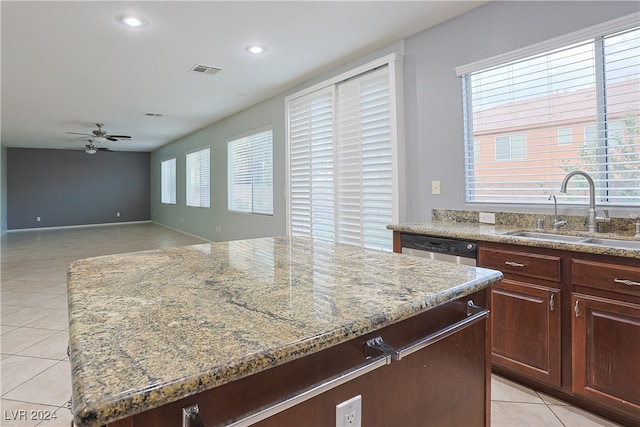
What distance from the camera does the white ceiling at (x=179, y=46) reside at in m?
2.79

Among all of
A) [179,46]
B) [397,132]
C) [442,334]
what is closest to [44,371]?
[442,334]

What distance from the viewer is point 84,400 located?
1.63 ft

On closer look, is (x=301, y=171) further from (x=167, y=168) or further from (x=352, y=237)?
(x=167, y=168)

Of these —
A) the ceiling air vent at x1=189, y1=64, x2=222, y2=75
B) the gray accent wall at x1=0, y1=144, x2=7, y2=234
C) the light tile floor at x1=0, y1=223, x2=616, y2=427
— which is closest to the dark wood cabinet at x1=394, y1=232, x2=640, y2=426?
the light tile floor at x1=0, y1=223, x2=616, y2=427

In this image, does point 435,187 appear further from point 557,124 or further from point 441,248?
point 557,124

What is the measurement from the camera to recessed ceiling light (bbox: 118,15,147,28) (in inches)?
113

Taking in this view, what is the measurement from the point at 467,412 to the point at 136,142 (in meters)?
11.0

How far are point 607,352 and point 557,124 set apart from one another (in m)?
1.48

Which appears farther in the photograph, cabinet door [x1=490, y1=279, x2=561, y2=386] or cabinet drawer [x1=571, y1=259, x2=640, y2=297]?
cabinet door [x1=490, y1=279, x2=561, y2=386]

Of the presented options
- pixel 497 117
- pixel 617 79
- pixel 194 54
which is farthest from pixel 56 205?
pixel 617 79

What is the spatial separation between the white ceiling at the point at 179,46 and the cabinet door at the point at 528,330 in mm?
2210

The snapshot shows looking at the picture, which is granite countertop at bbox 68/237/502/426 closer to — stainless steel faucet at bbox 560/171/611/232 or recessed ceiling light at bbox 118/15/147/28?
stainless steel faucet at bbox 560/171/611/232

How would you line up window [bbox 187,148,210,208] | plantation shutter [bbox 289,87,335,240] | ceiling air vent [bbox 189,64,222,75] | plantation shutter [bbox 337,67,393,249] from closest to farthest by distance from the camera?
plantation shutter [bbox 337,67,393,249] < ceiling air vent [bbox 189,64,222,75] < plantation shutter [bbox 289,87,335,240] < window [bbox 187,148,210,208]

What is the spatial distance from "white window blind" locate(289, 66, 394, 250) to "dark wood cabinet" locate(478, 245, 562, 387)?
1.42 m
